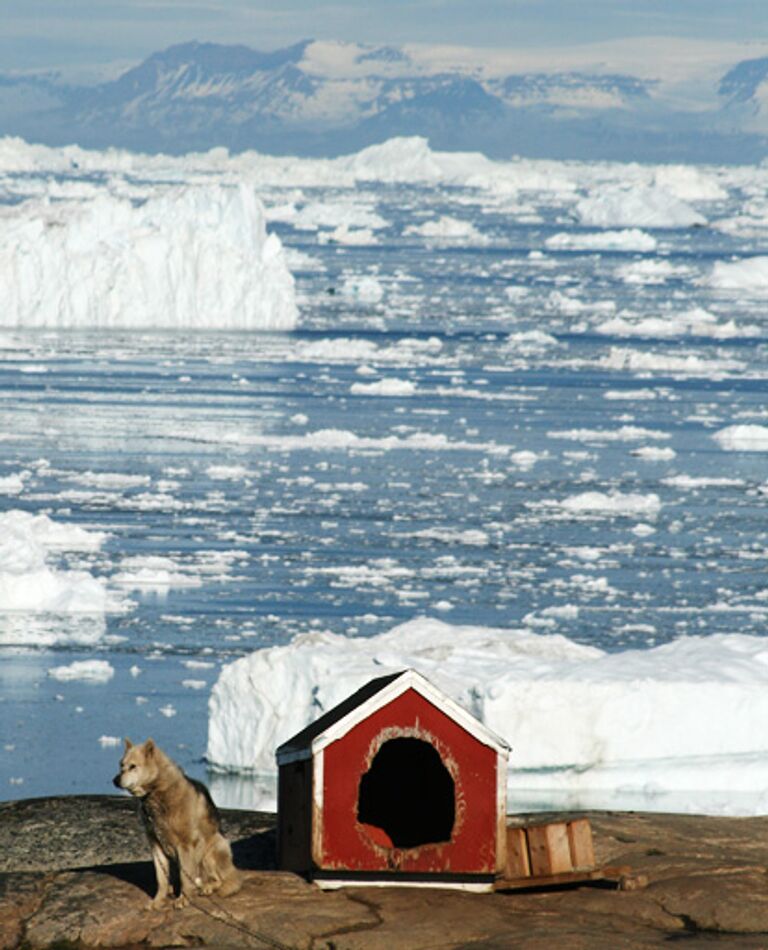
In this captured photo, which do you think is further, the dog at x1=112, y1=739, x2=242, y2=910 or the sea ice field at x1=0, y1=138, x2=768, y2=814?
the sea ice field at x1=0, y1=138, x2=768, y2=814

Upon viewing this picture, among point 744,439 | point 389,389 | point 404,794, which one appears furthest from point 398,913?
point 389,389

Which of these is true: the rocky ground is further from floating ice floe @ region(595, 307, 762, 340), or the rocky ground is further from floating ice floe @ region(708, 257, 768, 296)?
floating ice floe @ region(708, 257, 768, 296)

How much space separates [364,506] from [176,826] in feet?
67.7

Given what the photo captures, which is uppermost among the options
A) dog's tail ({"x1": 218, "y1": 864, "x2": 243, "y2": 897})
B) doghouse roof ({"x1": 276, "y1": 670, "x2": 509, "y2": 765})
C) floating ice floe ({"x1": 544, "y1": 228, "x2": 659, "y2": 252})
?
floating ice floe ({"x1": 544, "y1": 228, "x2": 659, "y2": 252})

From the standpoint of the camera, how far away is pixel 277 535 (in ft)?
87.2

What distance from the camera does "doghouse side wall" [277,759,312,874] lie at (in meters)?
8.47

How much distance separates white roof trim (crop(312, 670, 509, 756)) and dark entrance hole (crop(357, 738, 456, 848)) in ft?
1.07

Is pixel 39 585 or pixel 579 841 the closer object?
pixel 579 841

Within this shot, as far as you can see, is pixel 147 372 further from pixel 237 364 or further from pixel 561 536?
pixel 561 536

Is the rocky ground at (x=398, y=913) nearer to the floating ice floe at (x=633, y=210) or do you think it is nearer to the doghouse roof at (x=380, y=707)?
the doghouse roof at (x=380, y=707)

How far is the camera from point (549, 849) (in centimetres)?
867

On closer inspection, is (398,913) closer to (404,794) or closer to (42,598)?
(404,794)

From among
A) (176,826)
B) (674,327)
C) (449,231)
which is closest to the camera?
(176,826)

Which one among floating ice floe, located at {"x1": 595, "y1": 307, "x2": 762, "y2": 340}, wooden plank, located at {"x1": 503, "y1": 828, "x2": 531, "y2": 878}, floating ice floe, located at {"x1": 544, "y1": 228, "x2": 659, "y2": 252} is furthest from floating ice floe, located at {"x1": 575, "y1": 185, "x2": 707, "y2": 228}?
wooden plank, located at {"x1": 503, "y1": 828, "x2": 531, "y2": 878}
